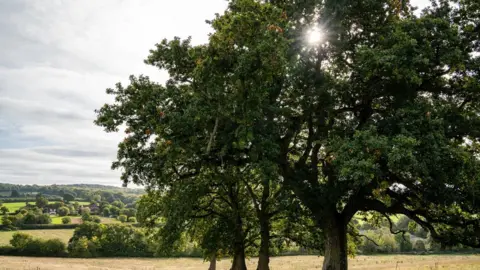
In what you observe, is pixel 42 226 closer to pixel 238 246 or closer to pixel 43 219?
pixel 43 219

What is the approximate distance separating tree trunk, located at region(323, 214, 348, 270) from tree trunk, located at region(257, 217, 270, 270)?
5173mm

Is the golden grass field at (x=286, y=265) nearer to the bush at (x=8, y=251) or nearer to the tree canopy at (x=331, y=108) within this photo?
the bush at (x=8, y=251)

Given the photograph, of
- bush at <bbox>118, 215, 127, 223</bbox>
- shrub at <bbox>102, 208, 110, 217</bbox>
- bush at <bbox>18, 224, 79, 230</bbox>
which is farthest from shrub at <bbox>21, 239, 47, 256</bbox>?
shrub at <bbox>102, 208, 110, 217</bbox>

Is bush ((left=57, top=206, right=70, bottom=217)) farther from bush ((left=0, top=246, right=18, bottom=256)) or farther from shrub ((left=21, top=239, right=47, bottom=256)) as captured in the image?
shrub ((left=21, top=239, right=47, bottom=256))

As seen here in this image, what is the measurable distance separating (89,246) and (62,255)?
14.1ft

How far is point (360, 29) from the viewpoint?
18.1 metres

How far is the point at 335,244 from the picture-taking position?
19109mm

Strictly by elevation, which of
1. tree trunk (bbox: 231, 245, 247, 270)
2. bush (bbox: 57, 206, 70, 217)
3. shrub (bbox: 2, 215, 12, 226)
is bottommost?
shrub (bbox: 2, 215, 12, 226)

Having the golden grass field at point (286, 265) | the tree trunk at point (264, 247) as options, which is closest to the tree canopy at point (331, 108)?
the tree trunk at point (264, 247)

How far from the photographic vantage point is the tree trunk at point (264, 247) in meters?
23.3

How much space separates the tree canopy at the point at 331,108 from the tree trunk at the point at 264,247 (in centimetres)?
545

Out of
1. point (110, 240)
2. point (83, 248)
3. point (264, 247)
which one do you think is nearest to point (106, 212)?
point (110, 240)

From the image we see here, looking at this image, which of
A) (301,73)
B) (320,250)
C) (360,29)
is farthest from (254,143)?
(320,250)

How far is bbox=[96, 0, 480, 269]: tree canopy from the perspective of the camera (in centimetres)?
1362
